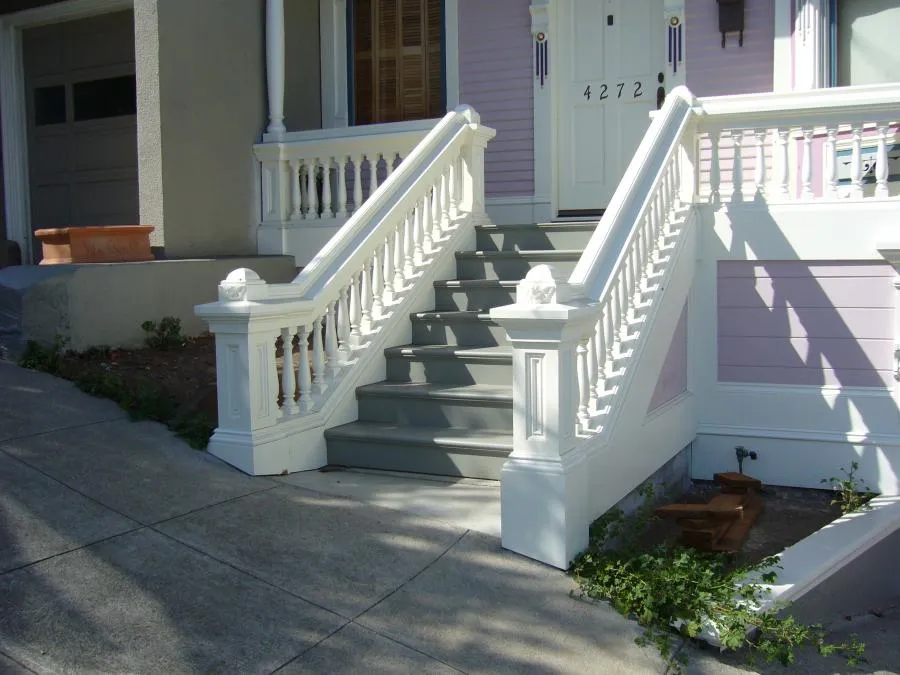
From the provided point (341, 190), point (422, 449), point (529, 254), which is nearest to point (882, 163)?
point (529, 254)

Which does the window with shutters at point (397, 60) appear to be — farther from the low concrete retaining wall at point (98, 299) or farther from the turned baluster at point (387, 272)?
the turned baluster at point (387, 272)

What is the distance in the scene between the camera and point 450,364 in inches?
233

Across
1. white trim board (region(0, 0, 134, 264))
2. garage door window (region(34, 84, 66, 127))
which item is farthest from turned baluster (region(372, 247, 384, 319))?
garage door window (region(34, 84, 66, 127))

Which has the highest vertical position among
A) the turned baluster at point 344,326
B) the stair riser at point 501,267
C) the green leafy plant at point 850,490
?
the stair riser at point 501,267

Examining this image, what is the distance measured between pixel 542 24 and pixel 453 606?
627 cm

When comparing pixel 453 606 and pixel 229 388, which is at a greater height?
pixel 229 388

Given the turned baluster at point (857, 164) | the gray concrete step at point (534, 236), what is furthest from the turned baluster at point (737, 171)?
the gray concrete step at point (534, 236)

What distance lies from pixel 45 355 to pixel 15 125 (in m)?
4.04

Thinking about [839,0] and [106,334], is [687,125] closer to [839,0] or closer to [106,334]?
[839,0]

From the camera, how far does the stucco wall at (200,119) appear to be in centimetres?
724

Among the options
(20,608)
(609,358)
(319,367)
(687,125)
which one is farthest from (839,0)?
(20,608)

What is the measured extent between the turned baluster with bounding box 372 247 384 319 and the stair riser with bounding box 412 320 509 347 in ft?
1.11

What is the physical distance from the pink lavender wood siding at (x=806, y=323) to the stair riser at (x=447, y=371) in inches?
68.1

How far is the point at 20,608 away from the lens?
3.27m
